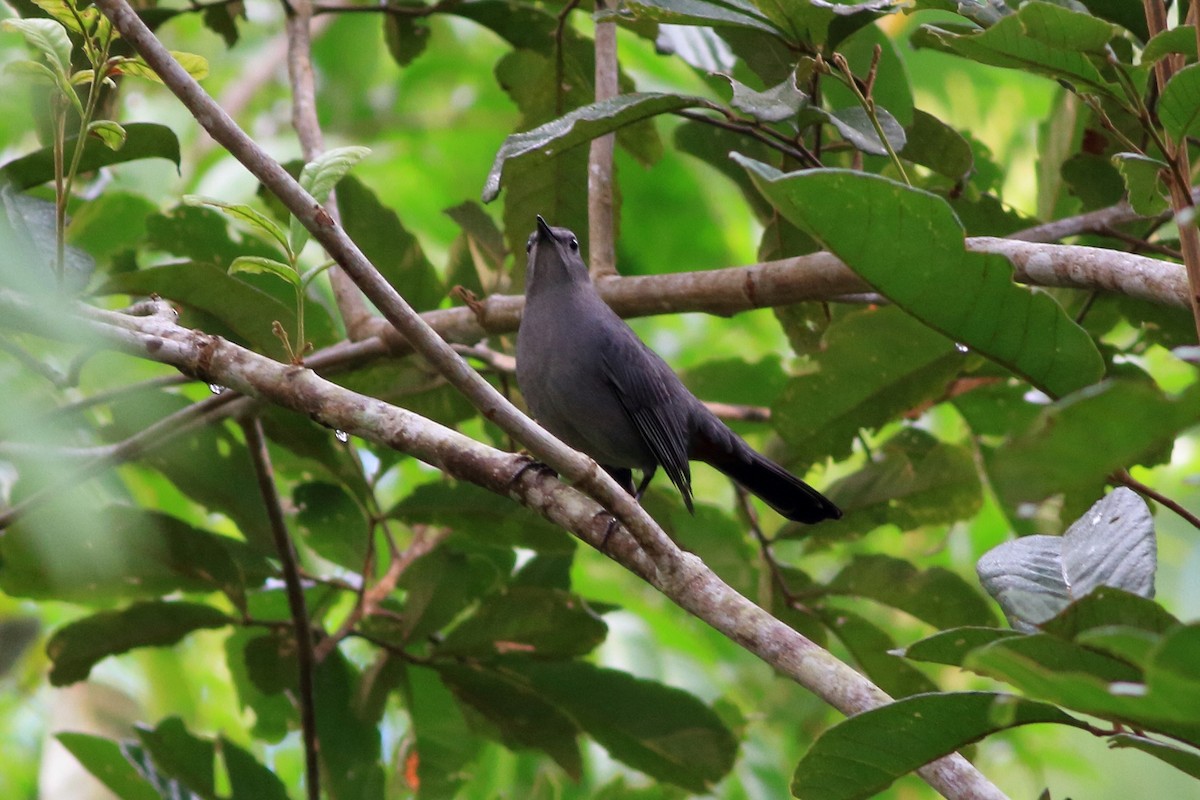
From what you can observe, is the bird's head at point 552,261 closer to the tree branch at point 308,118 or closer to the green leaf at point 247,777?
the tree branch at point 308,118

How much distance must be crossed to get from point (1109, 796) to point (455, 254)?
16.5 ft

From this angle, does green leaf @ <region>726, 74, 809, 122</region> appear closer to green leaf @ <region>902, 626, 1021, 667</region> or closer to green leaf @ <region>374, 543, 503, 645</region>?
green leaf @ <region>902, 626, 1021, 667</region>

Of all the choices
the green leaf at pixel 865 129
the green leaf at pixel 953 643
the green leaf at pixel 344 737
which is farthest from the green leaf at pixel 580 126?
the green leaf at pixel 344 737

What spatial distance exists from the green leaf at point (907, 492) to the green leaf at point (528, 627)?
829 mm

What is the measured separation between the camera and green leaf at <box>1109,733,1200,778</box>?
169cm

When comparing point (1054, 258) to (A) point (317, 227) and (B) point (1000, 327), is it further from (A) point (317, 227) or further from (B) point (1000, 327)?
(A) point (317, 227)

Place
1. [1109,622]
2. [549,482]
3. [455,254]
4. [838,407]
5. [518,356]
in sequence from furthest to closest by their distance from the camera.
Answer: [455,254] → [518,356] → [838,407] → [549,482] → [1109,622]

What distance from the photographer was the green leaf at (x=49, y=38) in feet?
7.83

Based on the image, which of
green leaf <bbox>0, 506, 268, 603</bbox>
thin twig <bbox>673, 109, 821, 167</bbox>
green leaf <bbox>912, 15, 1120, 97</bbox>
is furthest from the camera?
green leaf <bbox>0, 506, 268, 603</bbox>

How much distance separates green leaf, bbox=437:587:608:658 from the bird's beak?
45.4 inches

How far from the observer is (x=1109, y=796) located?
6.70 metres

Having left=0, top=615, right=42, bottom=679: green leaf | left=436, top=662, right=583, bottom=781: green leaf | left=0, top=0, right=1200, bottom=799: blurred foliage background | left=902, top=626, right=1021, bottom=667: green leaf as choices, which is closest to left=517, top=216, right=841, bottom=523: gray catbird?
left=0, top=0, right=1200, bottom=799: blurred foliage background

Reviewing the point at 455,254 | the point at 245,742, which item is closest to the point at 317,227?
the point at 455,254

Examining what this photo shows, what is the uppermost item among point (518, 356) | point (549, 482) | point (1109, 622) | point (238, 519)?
point (1109, 622)
